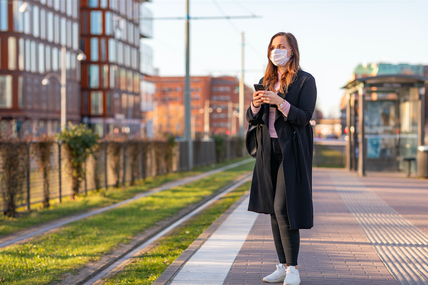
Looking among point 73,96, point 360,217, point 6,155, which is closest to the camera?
point 360,217

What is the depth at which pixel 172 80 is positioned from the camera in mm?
156375

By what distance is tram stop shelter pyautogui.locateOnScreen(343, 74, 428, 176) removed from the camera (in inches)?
640

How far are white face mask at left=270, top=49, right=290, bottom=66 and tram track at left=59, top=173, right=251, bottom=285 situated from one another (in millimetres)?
2690

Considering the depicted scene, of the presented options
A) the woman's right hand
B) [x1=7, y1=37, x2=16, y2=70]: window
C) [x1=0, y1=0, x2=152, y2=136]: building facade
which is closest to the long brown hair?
the woman's right hand

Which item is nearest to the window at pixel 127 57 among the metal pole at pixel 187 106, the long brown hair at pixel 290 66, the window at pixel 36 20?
the window at pixel 36 20

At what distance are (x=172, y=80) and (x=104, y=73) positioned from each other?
309 feet

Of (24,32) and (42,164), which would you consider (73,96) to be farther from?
(42,164)

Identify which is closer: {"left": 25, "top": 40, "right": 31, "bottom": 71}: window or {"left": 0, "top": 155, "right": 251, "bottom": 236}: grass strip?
{"left": 0, "top": 155, "right": 251, "bottom": 236}: grass strip

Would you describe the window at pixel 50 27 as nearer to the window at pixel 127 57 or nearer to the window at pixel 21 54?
the window at pixel 21 54

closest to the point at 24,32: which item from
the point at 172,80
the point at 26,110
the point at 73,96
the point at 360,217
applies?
the point at 26,110

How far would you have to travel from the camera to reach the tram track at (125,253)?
535cm

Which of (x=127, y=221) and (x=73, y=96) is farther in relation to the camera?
(x=73, y=96)

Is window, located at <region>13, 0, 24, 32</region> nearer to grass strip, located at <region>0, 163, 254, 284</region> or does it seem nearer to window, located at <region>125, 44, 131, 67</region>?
window, located at <region>125, 44, 131, 67</region>

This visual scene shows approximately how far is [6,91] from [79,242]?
40497 millimetres
